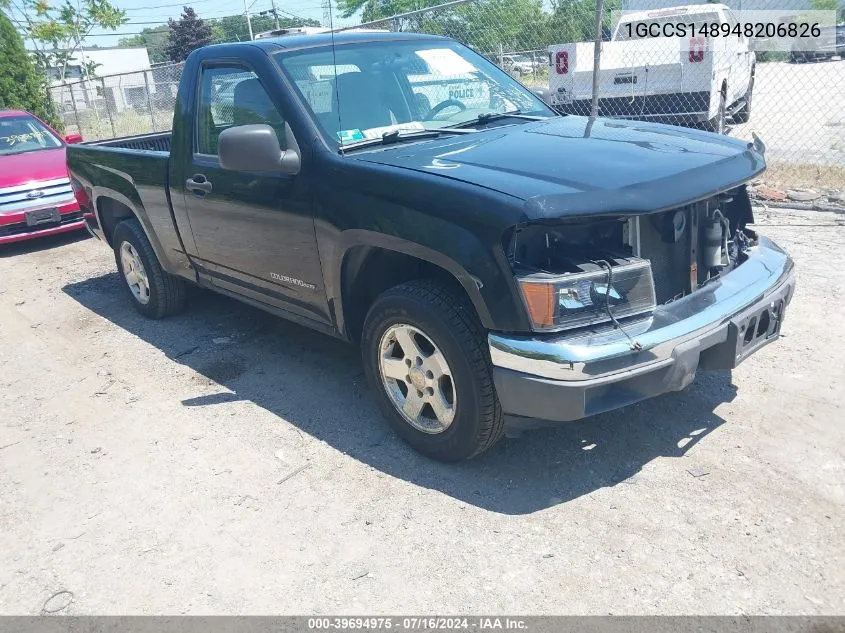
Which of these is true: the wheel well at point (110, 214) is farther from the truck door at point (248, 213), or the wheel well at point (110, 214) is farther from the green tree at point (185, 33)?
the green tree at point (185, 33)

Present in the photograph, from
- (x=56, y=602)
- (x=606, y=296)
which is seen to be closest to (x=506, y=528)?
(x=606, y=296)

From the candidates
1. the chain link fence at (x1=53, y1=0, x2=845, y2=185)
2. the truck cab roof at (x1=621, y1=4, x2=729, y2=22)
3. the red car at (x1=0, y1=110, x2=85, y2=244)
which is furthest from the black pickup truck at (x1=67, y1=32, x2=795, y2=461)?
the truck cab roof at (x1=621, y1=4, x2=729, y2=22)

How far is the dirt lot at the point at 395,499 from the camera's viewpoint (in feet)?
8.89

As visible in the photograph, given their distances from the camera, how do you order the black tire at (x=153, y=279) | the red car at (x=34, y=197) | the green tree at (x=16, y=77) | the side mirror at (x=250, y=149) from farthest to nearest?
1. the green tree at (x=16, y=77)
2. the red car at (x=34, y=197)
3. the black tire at (x=153, y=279)
4. the side mirror at (x=250, y=149)

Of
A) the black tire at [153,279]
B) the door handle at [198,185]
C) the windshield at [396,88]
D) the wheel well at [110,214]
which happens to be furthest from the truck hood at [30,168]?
the windshield at [396,88]

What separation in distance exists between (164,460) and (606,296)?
7.79 ft

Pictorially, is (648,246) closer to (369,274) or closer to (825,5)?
(369,274)

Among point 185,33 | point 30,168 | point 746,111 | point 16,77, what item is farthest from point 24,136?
point 185,33

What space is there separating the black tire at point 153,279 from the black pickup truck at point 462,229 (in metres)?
0.87

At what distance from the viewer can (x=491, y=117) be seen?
417 centimetres

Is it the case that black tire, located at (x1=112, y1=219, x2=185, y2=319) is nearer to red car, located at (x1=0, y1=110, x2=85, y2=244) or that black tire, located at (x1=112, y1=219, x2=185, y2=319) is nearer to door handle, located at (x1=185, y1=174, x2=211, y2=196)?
door handle, located at (x1=185, y1=174, x2=211, y2=196)

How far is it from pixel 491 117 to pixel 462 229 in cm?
149

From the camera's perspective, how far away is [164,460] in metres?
3.77

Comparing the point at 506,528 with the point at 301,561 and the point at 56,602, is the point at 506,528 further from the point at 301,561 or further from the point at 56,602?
the point at 56,602
